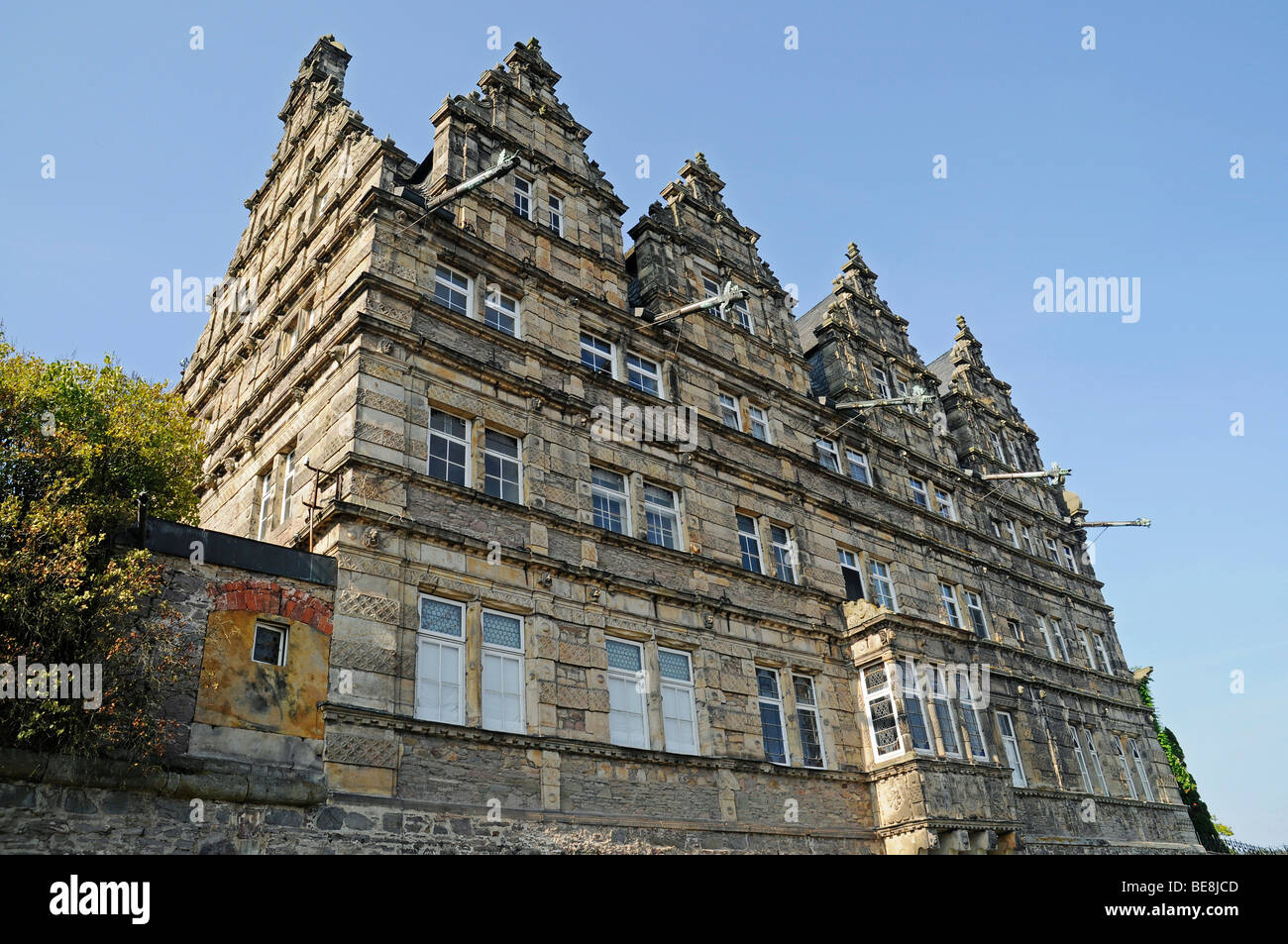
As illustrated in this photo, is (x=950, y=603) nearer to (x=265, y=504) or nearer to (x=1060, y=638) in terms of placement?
(x=1060, y=638)

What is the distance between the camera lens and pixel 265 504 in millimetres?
15625

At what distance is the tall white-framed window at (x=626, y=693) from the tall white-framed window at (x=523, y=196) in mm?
9111

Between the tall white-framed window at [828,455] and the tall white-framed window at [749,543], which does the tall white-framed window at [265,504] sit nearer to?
the tall white-framed window at [749,543]

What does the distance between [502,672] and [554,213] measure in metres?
10.6

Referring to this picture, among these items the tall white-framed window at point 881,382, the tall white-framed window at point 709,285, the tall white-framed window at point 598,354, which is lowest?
the tall white-framed window at point 598,354

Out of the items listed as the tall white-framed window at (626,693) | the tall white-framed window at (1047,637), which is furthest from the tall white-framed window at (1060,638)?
the tall white-framed window at (626,693)

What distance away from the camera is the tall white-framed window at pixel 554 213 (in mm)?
19422

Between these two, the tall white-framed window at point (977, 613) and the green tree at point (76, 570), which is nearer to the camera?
the green tree at point (76, 570)

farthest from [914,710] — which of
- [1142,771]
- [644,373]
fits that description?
[1142,771]

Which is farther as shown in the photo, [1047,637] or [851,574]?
[1047,637]

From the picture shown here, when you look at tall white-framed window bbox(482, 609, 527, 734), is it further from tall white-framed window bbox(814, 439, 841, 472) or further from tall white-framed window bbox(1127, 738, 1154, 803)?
tall white-framed window bbox(1127, 738, 1154, 803)

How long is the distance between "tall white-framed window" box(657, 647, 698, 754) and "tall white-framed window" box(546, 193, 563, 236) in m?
9.13

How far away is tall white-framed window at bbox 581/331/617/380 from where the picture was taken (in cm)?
1833

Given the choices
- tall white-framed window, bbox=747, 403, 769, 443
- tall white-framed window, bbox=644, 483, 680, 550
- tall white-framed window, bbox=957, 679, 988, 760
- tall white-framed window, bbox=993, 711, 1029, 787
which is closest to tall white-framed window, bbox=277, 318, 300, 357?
tall white-framed window, bbox=644, 483, 680, 550
